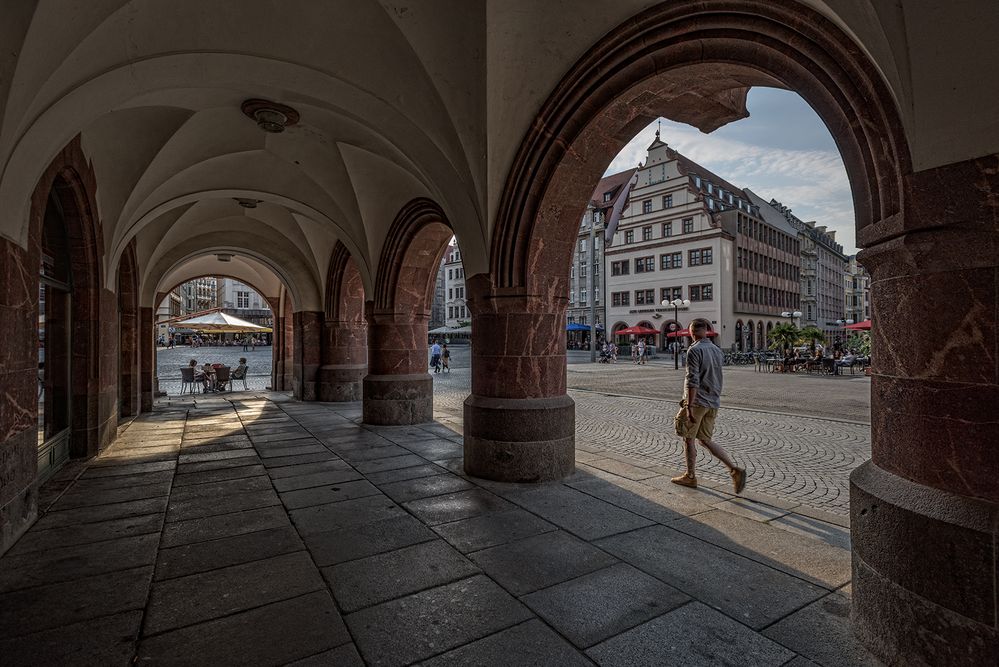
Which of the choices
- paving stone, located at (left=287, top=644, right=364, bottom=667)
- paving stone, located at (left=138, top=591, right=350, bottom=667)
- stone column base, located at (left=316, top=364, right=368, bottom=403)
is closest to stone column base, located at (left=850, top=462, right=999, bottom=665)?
paving stone, located at (left=287, top=644, right=364, bottom=667)

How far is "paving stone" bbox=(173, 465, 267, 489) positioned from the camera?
5008 mm

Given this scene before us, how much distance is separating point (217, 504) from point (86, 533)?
879 millimetres

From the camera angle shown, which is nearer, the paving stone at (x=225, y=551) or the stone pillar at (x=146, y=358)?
the paving stone at (x=225, y=551)

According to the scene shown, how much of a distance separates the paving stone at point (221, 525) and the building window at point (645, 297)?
37214 mm

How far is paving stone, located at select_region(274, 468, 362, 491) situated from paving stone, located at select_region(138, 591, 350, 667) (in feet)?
7.74

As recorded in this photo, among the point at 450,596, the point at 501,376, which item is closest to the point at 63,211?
the point at 501,376

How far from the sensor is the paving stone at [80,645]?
2131mm

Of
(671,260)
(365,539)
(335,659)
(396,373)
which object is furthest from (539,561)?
(671,260)

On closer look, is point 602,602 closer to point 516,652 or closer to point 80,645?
point 516,652

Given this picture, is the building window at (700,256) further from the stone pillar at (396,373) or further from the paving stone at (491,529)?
the paving stone at (491,529)

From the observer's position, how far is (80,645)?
2232 millimetres

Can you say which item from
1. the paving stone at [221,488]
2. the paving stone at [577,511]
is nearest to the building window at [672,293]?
the paving stone at [577,511]

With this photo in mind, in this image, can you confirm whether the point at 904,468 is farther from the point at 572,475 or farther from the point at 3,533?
the point at 3,533

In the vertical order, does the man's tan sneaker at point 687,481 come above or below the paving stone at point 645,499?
above
